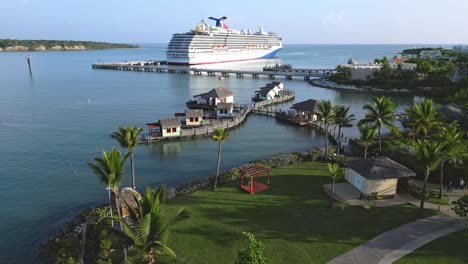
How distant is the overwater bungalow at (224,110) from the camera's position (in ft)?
188

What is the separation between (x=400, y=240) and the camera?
66.7 feet

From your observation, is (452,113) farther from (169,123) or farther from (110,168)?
(110,168)

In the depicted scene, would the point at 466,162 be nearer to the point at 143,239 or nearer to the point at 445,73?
the point at 143,239

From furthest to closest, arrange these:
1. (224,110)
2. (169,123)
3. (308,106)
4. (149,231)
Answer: (224,110)
(308,106)
(169,123)
(149,231)

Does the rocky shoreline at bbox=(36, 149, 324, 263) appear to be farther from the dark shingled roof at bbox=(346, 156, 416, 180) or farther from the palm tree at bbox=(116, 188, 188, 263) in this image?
the dark shingled roof at bbox=(346, 156, 416, 180)

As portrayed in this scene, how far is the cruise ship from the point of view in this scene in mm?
147250

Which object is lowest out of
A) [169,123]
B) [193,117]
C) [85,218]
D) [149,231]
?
[85,218]

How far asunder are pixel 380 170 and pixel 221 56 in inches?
5613

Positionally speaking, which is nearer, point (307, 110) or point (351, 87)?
point (307, 110)

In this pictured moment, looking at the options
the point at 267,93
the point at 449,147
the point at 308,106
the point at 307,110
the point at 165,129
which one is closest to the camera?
the point at 449,147

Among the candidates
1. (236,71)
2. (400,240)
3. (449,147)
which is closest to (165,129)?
(449,147)

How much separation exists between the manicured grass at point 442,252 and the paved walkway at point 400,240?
0.33 meters

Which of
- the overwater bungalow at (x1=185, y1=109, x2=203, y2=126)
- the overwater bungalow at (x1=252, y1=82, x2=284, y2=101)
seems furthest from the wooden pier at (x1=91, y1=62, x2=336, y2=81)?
the overwater bungalow at (x1=185, y1=109, x2=203, y2=126)

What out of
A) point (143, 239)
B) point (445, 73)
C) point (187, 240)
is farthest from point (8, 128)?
point (445, 73)
